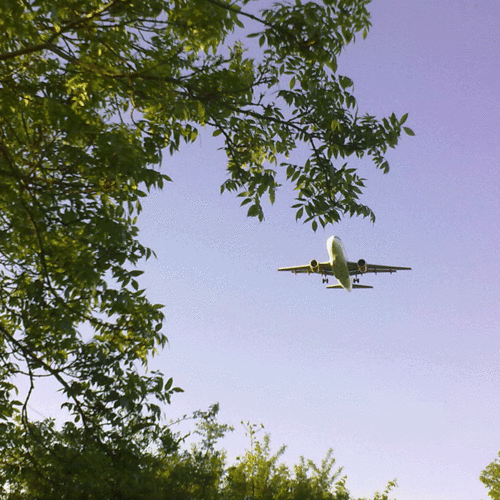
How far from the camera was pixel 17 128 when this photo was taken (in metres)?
7.92

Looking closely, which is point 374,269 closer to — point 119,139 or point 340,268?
point 340,268

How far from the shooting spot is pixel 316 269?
49719 mm

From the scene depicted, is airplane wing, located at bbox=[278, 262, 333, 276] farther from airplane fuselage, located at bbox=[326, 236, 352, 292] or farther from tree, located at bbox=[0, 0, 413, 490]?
tree, located at bbox=[0, 0, 413, 490]

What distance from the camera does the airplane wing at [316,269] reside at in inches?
1972

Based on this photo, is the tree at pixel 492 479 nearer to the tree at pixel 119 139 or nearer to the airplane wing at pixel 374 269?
the airplane wing at pixel 374 269

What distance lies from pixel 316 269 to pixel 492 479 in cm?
2255

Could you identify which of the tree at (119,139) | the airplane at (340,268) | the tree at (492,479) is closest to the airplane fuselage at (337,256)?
the airplane at (340,268)

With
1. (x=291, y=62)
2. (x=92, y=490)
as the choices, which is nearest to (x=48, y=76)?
(x=291, y=62)

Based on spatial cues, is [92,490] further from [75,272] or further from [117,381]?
[75,272]

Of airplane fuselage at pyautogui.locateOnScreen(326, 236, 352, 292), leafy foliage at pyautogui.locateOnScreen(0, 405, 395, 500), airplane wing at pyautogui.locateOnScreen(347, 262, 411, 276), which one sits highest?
airplane wing at pyautogui.locateOnScreen(347, 262, 411, 276)

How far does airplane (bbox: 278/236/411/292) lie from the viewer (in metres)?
46.7

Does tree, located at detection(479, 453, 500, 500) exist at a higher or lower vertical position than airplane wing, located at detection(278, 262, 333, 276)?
lower

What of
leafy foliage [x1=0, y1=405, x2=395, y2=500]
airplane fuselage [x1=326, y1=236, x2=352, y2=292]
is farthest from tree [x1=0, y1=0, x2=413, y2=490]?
airplane fuselage [x1=326, y1=236, x2=352, y2=292]

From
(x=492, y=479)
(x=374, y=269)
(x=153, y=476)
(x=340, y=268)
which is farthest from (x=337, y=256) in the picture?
(x=153, y=476)
